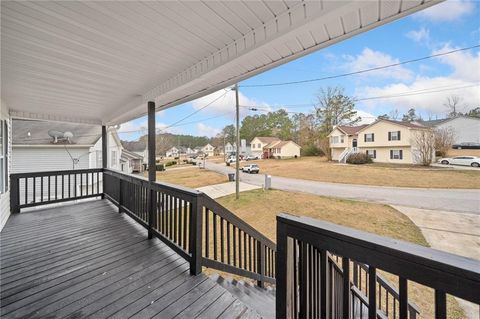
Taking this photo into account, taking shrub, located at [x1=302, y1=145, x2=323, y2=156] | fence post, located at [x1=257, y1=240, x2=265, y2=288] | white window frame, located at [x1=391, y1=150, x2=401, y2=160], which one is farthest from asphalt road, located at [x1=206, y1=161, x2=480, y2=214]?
shrub, located at [x1=302, y1=145, x2=323, y2=156]

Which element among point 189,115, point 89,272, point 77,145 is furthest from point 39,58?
point 189,115

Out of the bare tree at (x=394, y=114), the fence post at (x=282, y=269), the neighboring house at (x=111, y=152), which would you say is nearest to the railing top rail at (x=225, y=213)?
the fence post at (x=282, y=269)

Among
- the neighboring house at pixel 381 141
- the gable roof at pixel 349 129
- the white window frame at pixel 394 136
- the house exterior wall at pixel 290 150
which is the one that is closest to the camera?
the neighboring house at pixel 381 141

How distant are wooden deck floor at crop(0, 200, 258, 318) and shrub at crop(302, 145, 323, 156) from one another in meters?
27.3

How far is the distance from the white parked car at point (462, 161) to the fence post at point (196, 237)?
19.4 m

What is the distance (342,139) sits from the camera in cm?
2430

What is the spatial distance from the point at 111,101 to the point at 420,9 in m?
4.55

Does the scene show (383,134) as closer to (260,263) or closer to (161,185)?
(260,263)

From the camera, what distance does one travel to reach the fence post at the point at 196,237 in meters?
2.28

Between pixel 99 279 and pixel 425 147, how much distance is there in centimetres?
2127

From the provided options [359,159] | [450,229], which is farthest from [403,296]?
[359,159]

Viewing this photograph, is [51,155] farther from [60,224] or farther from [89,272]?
[89,272]

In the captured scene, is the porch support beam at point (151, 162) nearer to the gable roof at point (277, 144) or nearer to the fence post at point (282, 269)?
the fence post at point (282, 269)

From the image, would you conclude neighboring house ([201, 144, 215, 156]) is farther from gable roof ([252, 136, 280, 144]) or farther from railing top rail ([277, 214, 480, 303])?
railing top rail ([277, 214, 480, 303])
